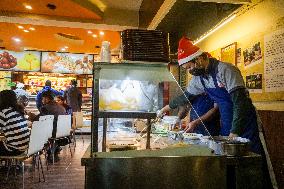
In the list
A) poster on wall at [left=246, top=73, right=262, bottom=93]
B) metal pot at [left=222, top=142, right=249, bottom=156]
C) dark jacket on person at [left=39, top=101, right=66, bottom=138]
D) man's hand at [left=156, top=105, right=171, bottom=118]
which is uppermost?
poster on wall at [left=246, top=73, right=262, bottom=93]

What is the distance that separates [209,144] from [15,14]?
704cm

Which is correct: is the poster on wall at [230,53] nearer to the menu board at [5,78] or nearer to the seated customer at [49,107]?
the seated customer at [49,107]

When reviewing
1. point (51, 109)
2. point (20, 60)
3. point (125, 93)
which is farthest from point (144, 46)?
point (20, 60)

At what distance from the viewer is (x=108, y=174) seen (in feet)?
6.41

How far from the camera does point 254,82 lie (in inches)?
180

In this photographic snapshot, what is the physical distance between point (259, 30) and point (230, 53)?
1.03 meters

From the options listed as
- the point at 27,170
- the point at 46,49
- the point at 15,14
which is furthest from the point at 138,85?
the point at 46,49

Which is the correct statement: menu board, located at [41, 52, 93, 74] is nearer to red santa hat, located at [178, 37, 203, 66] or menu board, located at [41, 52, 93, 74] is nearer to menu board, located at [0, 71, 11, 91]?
menu board, located at [0, 71, 11, 91]

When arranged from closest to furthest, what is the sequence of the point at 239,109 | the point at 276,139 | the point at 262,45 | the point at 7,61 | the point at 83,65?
the point at 239,109 → the point at 276,139 → the point at 262,45 → the point at 7,61 → the point at 83,65

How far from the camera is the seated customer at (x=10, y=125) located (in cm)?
471

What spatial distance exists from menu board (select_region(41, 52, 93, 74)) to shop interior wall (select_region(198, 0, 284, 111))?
8.41m

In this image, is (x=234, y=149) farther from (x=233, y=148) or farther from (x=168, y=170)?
(x=168, y=170)

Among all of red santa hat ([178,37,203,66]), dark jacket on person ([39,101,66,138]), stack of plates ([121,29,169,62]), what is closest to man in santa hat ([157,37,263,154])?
red santa hat ([178,37,203,66])

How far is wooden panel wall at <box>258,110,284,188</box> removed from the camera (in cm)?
380
